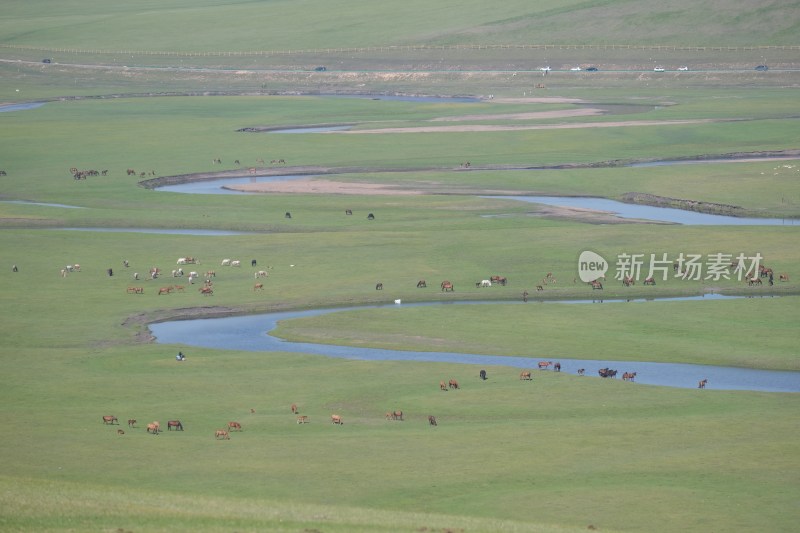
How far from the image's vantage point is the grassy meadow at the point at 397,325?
105 ft

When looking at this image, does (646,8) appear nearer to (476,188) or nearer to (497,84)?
(497,84)

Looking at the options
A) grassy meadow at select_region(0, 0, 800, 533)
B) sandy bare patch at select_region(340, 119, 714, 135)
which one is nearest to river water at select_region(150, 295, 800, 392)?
grassy meadow at select_region(0, 0, 800, 533)

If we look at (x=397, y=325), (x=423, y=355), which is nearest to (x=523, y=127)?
(x=397, y=325)

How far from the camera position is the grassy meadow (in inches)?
1255

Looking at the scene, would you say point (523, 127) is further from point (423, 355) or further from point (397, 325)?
point (423, 355)

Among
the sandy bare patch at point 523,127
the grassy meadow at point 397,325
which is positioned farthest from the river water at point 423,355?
the sandy bare patch at point 523,127

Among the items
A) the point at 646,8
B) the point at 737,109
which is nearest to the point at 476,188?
the point at 737,109

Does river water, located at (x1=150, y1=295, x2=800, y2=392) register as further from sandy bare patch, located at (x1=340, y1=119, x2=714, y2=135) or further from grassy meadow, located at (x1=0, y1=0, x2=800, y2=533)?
sandy bare patch, located at (x1=340, y1=119, x2=714, y2=135)

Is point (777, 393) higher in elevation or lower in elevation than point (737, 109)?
lower

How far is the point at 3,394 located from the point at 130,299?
16.2 m

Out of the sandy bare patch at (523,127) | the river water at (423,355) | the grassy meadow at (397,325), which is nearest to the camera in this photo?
the grassy meadow at (397,325)

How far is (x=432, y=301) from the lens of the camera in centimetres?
5794

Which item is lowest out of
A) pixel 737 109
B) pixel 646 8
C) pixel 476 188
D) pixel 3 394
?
pixel 3 394

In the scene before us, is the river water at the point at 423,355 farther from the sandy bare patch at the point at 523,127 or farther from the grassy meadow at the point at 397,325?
the sandy bare patch at the point at 523,127
